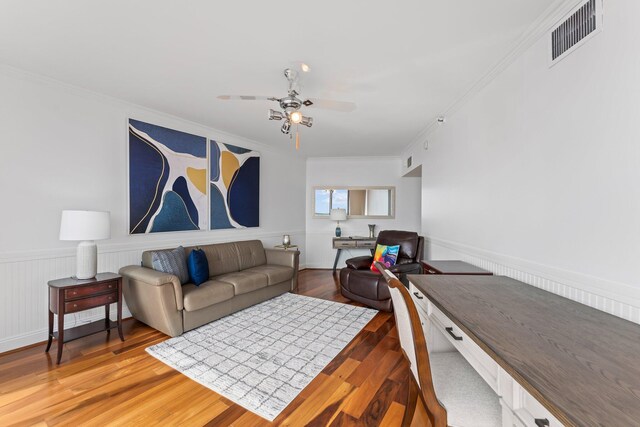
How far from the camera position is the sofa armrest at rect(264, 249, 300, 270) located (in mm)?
4262

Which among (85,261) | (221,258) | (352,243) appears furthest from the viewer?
(352,243)

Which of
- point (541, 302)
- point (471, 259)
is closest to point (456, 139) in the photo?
point (471, 259)

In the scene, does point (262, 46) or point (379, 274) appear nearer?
point (262, 46)

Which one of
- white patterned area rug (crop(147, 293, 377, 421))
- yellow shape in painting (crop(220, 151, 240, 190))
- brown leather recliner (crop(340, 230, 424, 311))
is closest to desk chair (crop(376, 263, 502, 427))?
white patterned area rug (crop(147, 293, 377, 421))

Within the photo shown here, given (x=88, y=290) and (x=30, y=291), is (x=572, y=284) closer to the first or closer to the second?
(x=88, y=290)

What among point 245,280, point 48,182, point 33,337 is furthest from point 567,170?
point 33,337

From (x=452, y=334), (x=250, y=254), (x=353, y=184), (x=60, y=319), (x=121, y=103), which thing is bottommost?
(x=60, y=319)

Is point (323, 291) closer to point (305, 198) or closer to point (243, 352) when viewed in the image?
point (243, 352)

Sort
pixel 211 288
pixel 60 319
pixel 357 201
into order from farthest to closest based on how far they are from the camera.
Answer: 1. pixel 357 201
2. pixel 211 288
3. pixel 60 319

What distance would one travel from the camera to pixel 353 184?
6141 mm

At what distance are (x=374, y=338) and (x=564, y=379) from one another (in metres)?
2.13

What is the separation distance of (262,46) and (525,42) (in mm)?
1883

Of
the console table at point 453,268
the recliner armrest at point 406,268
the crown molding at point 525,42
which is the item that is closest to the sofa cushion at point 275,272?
the recliner armrest at point 406,268

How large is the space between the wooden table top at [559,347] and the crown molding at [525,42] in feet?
5.44
